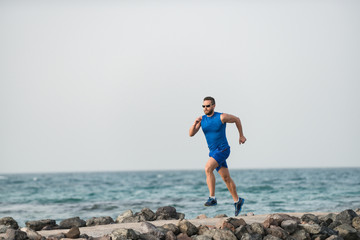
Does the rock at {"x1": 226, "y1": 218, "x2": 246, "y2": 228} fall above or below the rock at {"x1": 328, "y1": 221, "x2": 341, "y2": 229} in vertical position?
above

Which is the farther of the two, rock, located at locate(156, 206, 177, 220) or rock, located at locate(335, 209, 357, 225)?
rock, located at locate(156, 206, 177, 220)

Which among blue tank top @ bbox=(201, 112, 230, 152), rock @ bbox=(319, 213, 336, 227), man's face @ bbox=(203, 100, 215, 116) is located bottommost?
rock @ bbox=(319, 213, 336, 227)

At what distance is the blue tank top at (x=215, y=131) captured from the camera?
8805mm

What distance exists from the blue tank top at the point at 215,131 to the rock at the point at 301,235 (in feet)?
6.00

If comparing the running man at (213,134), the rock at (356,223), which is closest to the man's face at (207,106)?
the running man at (213,134)

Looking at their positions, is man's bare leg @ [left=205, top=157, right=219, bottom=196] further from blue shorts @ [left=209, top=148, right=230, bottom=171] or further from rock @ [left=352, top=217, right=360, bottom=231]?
rock @ [left=352, top=217, right=360, bottom=231]

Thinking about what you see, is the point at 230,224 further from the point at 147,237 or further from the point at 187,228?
the point at 147,237

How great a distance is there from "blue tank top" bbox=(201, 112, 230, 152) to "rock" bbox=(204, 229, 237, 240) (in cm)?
158

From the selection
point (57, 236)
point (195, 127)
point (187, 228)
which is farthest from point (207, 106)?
point (57, 236)

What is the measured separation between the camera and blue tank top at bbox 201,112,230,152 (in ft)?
28.9

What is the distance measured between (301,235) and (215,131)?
220 cm

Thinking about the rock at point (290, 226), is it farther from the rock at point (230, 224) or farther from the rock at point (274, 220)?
the rock at point (230, 224)

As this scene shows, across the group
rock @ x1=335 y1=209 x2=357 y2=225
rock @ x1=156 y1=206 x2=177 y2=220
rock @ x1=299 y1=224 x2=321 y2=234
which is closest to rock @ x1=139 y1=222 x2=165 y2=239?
rock @ x1=156 y1=206 x2=177 y2=220

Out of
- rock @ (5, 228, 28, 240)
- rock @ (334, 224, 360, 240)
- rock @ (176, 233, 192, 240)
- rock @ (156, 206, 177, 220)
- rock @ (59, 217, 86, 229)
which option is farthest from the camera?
rock @ (156, 206, 177, 220)
